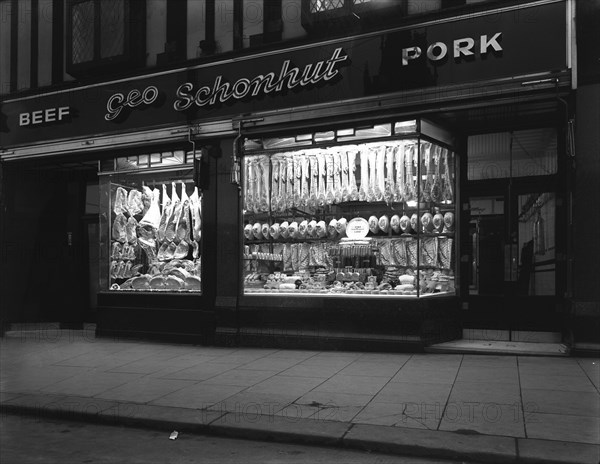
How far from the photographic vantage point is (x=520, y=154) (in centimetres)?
1020

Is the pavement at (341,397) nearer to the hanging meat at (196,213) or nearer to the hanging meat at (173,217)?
the hanging meat at (196,213)

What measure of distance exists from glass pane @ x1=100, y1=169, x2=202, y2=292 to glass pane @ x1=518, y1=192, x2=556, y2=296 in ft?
18.7

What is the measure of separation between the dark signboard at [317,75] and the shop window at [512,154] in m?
1.68

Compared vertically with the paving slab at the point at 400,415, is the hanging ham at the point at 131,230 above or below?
above

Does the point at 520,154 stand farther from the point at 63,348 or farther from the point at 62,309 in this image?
the point at 62,309

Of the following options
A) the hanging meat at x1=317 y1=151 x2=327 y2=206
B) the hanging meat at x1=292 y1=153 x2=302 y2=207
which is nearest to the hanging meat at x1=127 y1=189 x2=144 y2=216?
the hanging meat at x1=292 y1=153 x2=302 y2=207

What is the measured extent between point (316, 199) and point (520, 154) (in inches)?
138

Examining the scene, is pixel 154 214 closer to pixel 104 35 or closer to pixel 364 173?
pixel 104 35

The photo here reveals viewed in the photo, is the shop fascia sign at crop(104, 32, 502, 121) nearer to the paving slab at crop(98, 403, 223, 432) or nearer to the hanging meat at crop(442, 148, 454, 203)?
the hanging meat at crop(442, 148, 454, 203)

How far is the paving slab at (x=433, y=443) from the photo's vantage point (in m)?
5.02

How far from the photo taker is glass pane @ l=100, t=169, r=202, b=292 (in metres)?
11.6

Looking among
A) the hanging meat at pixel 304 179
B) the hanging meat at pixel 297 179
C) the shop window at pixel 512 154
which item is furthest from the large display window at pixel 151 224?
the shop window at pixel 512 154

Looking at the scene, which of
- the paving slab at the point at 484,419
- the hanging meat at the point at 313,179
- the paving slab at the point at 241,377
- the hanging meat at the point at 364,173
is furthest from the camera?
the hanging meat at the point at 313,179

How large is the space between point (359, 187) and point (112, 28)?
19.8 ft
